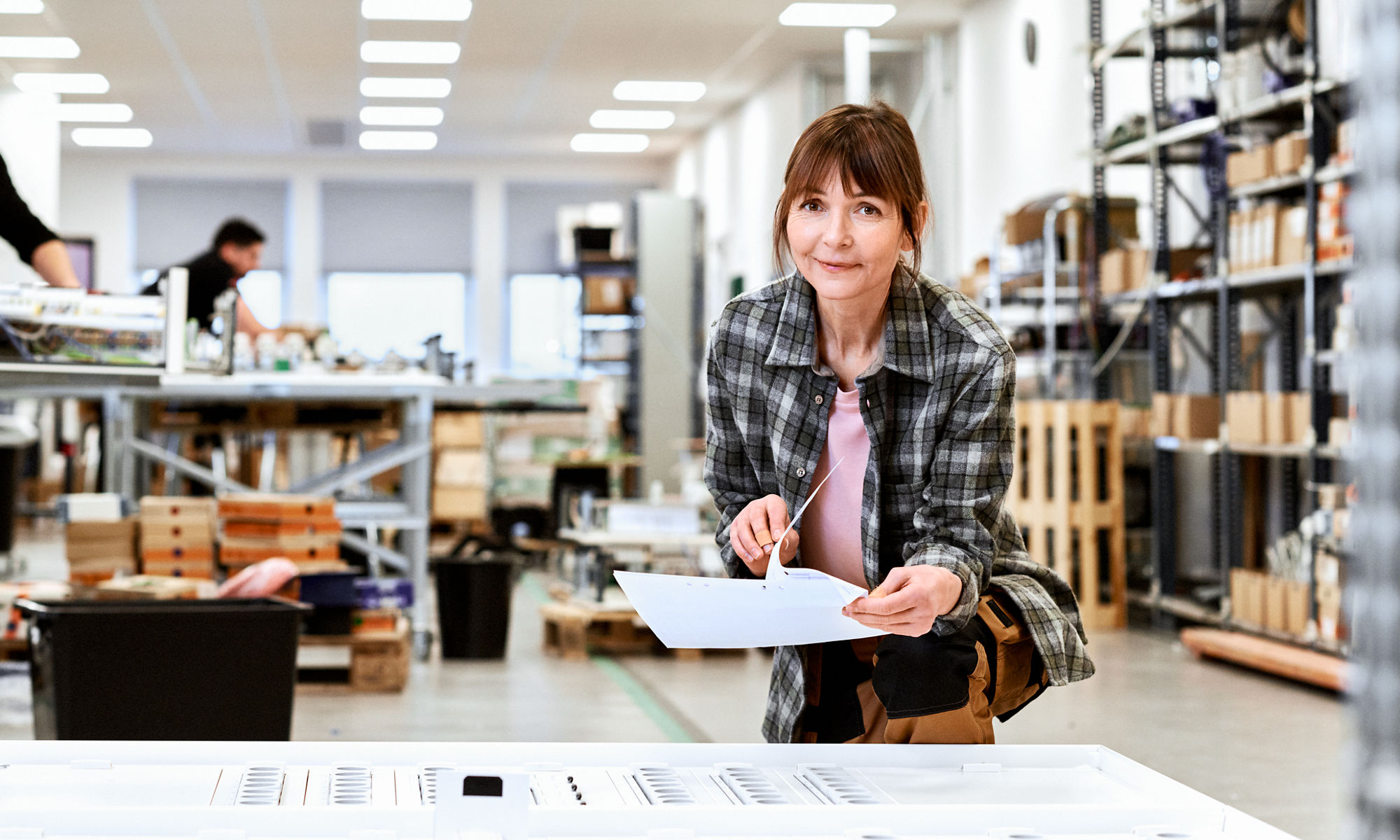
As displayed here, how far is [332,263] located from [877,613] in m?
13.3

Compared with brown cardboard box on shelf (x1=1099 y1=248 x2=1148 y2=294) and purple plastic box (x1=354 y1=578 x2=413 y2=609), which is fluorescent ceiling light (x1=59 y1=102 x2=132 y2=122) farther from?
brown cardboard box on shelf (x1=1099 y1=248 x2=1148 y2=294)

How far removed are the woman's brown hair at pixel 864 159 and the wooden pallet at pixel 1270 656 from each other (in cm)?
300

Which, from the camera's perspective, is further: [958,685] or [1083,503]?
[1083,503]

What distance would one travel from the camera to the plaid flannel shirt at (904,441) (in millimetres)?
1520

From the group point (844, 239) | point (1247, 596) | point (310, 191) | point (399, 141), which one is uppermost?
point (399, 141)

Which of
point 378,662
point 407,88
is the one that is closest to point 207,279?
point 378,662

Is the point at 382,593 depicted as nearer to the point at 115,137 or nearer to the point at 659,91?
the point at 659,91

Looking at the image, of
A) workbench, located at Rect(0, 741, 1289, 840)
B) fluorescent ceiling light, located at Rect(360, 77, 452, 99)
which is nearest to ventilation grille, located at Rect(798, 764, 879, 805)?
workbench, located at Rect(0, 741, 1289, 840)

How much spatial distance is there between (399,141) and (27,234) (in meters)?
9.94

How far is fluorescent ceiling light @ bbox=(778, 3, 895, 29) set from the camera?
27.8ft

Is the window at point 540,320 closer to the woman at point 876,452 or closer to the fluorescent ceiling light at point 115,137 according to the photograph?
the fluorescent ceiling light at point 115,137

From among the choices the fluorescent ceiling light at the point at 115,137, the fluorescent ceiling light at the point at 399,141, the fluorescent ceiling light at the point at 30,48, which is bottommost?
the fluorescent ceiling light at the point at 30,48

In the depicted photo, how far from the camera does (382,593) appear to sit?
4469 millimetres

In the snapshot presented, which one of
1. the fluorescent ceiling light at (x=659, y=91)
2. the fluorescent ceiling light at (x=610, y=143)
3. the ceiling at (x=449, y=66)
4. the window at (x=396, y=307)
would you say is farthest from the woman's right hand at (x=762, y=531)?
the window at (x=396, y=307)
